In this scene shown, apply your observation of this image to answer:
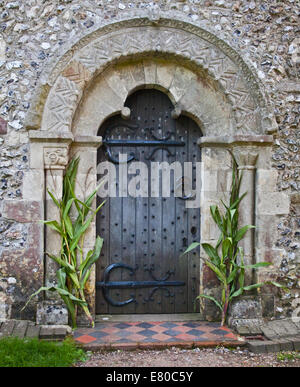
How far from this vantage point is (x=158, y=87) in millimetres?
4758

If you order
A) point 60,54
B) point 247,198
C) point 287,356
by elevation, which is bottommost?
point 287,356

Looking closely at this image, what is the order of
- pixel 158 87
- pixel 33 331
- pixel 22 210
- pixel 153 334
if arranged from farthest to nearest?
pixel 158 87 < pixel 22 210 < pixel 153 334 < pixel 33 331

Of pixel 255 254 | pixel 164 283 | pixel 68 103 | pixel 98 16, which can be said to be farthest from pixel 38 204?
pixel 255 254

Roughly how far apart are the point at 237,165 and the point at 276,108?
710 mm

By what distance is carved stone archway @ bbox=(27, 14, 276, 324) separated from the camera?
14.3 feet

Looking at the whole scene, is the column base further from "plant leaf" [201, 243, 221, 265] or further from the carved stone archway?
"plant leaf" [201, 243, 221, 265]

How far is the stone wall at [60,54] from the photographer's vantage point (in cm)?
431

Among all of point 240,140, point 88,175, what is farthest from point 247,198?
point 88,175

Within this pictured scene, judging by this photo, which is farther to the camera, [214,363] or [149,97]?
[149,97]

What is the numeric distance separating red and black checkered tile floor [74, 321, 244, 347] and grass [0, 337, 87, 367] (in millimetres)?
254

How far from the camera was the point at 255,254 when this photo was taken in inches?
182

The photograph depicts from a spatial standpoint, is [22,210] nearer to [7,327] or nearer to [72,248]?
[72,248]

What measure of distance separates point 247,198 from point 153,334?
1.67m

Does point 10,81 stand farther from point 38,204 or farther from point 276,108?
point 276,108
